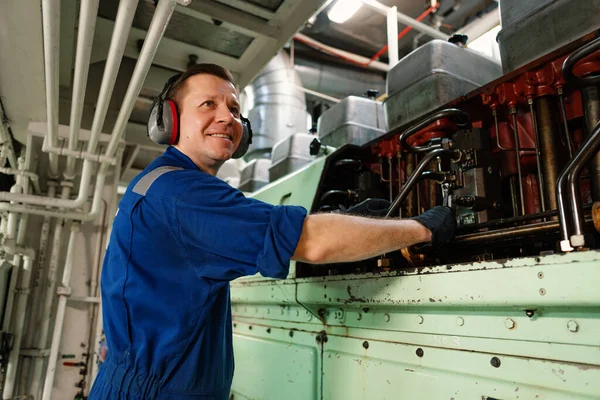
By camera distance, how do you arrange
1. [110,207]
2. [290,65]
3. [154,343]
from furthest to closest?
[290,65] < [110,207] < [154,343]

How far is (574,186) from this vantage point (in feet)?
2.73

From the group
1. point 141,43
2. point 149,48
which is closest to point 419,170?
point 149,48

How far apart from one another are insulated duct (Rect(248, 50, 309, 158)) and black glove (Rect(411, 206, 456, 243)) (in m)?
2.52

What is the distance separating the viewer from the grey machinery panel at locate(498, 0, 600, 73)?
1.11 m

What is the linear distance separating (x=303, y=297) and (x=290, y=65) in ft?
9.30

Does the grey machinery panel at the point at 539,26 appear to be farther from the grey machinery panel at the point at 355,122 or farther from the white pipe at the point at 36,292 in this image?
the white pipe at the point at 36,292

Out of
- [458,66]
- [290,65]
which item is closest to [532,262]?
[458,66]

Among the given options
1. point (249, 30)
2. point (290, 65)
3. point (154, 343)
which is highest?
point (290, 65)

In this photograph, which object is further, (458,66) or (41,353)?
(41,353)

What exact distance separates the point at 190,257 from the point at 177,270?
0.06 m

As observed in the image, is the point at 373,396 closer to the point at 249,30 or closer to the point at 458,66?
the point at 458,66

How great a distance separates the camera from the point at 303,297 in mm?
1604

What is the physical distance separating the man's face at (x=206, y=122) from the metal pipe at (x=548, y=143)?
892 millimetres

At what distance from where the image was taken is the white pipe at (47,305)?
2664mm
